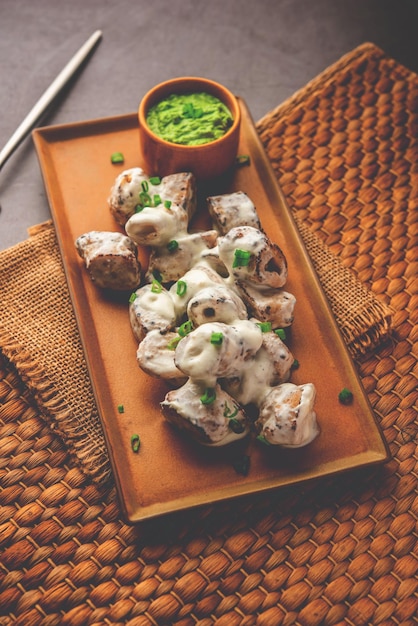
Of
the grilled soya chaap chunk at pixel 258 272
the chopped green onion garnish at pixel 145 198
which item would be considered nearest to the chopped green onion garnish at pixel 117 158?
the chopped green onion garnish at pixel 145 198

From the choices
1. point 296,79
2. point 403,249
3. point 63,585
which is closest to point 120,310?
point 63,585

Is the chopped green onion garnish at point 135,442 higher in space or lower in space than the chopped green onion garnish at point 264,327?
lower

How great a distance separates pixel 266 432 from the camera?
1770mm

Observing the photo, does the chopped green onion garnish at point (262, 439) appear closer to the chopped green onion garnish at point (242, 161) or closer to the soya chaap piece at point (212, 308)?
the soya chaap piece at point (212, 308)

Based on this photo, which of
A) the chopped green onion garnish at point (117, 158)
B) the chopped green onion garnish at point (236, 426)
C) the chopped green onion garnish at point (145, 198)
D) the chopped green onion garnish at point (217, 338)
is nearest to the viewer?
the chopped green onion garnish at point (217, 338)

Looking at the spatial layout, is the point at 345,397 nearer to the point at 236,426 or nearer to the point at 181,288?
the point at 236,426

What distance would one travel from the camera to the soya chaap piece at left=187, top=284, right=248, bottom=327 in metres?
1.81

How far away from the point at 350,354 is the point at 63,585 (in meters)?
1.02

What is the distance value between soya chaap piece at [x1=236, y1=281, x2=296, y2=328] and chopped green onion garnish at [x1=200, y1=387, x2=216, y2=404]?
32cm

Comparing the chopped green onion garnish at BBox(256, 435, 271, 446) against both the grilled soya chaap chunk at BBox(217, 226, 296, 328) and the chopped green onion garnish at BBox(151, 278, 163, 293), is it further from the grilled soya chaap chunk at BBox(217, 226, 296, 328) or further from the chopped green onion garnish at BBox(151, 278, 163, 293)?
the chopped green onion garnish at BBox(151, 278, 163, 293)

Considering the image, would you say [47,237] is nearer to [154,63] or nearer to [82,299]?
[82,299]

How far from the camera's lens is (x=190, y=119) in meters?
2.26

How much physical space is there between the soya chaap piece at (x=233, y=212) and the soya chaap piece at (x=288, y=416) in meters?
0.55

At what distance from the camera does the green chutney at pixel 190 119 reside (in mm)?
2215
